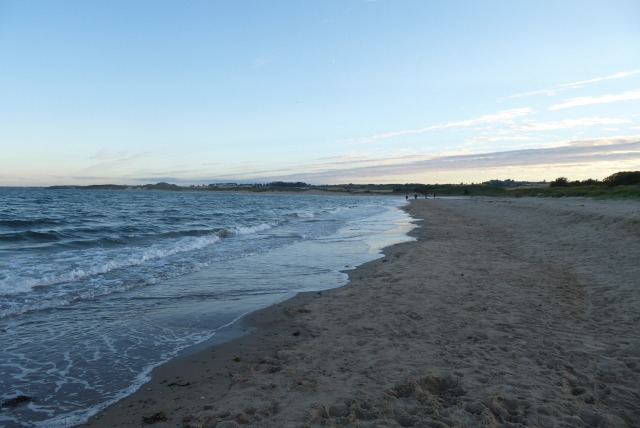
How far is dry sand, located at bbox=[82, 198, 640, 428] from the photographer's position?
381 centimetres

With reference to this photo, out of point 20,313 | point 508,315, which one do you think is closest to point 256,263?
point 20,313

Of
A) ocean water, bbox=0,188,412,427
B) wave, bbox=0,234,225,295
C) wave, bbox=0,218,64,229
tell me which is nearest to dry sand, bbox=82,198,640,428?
ocean water, bbox=0,188,412,427

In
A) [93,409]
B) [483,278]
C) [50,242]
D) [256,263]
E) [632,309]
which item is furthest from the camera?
[50,242]

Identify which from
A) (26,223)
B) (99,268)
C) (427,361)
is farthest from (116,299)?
(26,223)

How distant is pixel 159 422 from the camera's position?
12.5 ft

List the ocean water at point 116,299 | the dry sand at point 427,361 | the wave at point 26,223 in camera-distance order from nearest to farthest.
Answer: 1. the dry sand at point 427,361
2. the ocean water at point 116,299
3. the wave at point 26,223

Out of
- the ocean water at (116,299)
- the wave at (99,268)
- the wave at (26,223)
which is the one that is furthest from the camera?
the wave at (26,223)

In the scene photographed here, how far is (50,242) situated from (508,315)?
1818 centimetres

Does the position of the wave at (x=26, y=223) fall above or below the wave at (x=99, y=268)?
above

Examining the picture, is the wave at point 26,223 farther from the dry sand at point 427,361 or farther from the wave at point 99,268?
the dry sand at point 427,361

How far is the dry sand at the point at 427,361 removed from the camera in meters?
3.81

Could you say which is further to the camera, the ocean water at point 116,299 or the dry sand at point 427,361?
the ocean water at point 116,299

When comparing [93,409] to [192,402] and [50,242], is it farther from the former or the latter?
[50,242]

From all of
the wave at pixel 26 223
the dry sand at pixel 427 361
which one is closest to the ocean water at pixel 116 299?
the dry sand at pixel 427 361
